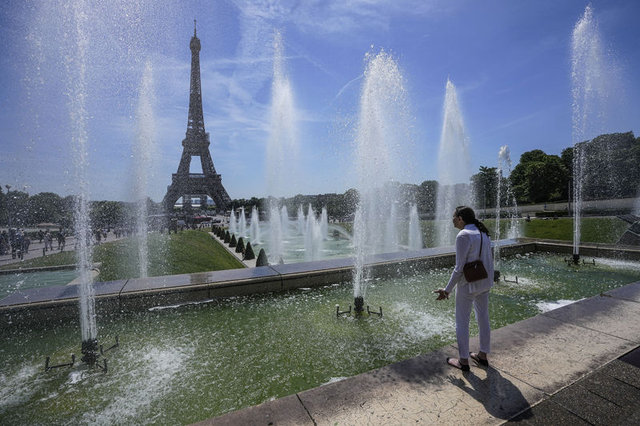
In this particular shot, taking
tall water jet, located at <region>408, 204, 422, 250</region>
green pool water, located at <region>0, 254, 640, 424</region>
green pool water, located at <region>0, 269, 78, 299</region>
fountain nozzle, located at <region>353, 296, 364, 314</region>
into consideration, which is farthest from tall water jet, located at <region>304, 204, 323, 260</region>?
fountain nozzle, located at <region>353, 296, 364, 314</region>

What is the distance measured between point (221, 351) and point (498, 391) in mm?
3312

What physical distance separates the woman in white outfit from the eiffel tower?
71.2m

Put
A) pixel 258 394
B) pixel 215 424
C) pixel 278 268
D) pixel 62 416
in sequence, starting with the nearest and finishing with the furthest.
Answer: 1. pixel 215 424
2. pixel 62 416
3. pixel 258 394
4. pixel 278 268

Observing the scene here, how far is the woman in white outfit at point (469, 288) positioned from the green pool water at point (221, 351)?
995 mm

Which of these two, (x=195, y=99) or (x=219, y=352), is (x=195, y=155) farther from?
(x=219, y=352)

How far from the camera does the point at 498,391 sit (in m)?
2.82

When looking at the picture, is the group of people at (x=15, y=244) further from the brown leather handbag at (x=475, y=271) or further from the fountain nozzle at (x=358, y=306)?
the brown leather handbag at (x=475, y=271)

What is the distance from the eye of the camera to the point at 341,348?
4.31 meters

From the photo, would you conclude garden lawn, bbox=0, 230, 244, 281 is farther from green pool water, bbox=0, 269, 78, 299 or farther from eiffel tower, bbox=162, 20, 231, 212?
eiffel tower, bbox=162, 20, 231, 212

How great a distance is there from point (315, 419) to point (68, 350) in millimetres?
4055

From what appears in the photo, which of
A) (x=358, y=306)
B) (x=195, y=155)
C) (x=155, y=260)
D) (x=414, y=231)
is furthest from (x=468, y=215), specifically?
(x=195, y=155)

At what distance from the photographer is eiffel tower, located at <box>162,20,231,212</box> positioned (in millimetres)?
66812

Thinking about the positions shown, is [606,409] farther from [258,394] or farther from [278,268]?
[278,268]

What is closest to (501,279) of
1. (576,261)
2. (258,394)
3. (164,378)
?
(576,261)
